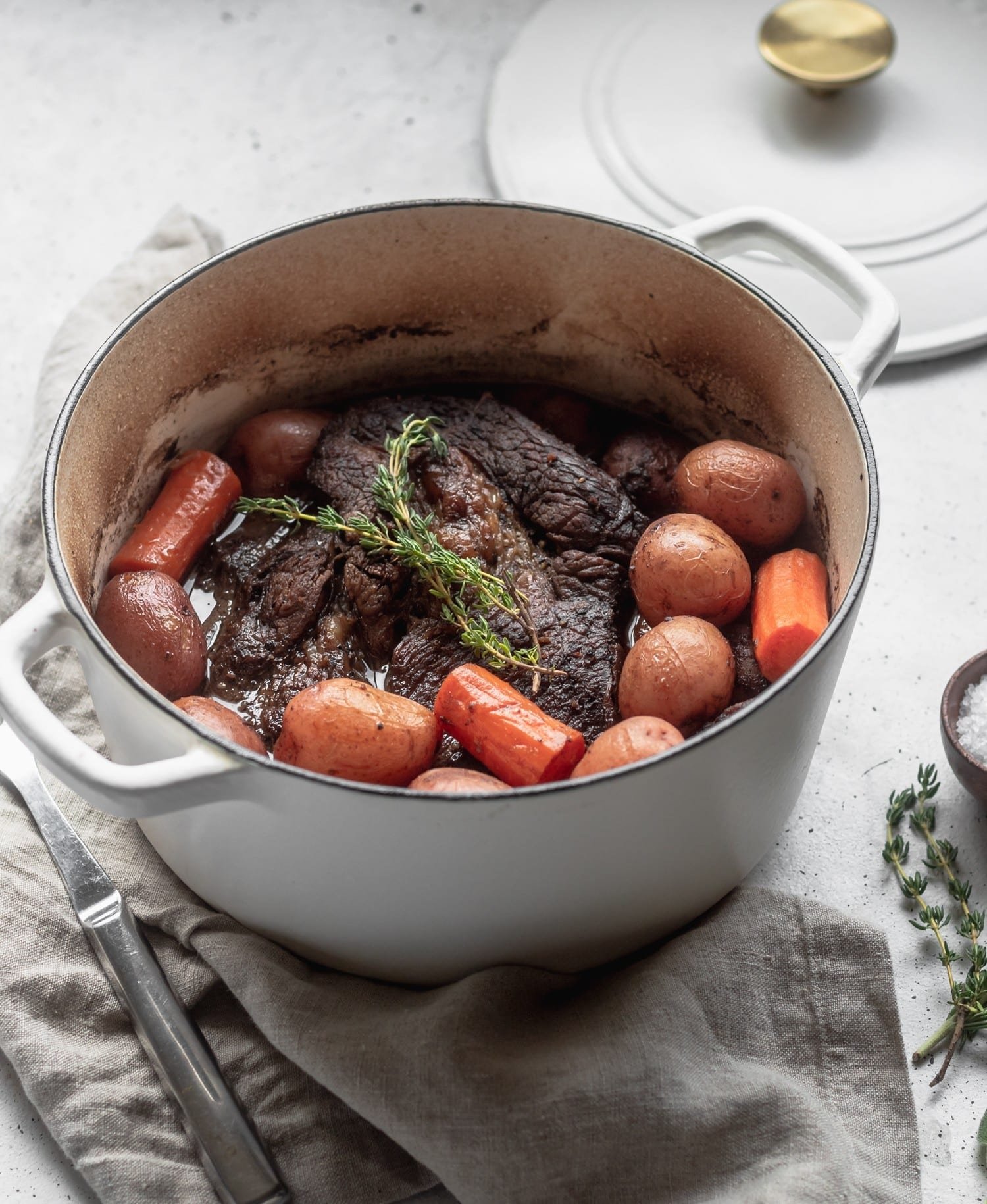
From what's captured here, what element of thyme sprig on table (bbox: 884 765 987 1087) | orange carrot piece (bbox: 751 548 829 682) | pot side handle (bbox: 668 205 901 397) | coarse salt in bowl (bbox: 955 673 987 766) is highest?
pot side handle (bbox: 668 205 901 397)

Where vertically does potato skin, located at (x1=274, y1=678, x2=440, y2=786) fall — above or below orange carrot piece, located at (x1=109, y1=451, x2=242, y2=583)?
below

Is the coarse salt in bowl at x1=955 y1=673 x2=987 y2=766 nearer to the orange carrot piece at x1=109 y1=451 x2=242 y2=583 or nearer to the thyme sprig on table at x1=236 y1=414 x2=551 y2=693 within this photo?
the thyme sprig on table at x1=236 y1=414 x2=551 y2=693

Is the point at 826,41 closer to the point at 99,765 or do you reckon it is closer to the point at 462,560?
the point at 462,560

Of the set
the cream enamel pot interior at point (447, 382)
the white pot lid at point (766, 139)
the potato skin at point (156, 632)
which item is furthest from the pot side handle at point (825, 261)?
the potato skin at point (156, 632)

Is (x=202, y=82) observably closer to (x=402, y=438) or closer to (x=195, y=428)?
(x=195, y=428)

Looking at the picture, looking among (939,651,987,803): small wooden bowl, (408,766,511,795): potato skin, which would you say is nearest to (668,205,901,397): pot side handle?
(939,651,987,803): small wooden bowl
